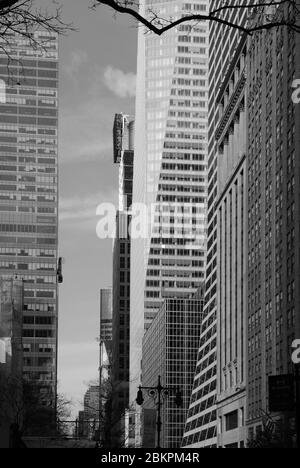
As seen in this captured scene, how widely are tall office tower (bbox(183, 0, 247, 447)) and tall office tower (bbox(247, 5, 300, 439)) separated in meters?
11.2

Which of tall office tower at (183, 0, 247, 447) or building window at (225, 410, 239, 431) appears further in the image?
tall office tower at (183, 0, 247, 447)

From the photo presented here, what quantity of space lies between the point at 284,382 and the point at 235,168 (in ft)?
314

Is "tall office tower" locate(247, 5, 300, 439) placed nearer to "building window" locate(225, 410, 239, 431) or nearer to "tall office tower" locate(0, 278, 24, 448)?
"building window" locate(225, 410, 239, 431)

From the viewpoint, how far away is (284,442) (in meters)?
86.9

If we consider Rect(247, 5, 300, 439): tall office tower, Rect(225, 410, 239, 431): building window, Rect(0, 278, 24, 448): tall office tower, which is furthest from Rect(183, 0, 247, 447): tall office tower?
Rect(0, 278, 24, 448): tall office tower

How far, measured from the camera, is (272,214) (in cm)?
12100

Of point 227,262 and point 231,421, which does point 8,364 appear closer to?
point 231,421

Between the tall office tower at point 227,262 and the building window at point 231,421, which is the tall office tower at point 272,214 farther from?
the building window at point 231,421

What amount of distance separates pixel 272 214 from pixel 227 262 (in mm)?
44394

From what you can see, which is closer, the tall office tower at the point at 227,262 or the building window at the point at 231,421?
the building window at the point at 231,421

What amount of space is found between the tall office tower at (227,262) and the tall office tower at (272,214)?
11.2 m

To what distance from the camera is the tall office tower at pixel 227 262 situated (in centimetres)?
14938

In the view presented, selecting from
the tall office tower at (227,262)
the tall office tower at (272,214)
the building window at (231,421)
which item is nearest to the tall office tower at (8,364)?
the tall office tower at (272,214)

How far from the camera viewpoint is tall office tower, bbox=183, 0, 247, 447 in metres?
149
